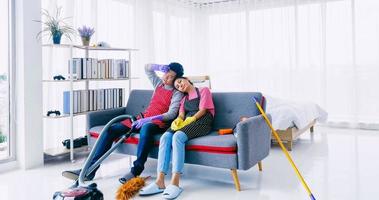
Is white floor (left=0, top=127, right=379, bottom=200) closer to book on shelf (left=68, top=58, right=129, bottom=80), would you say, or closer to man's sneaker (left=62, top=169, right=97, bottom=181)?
man's sneaker (left=62, top=169, right=97, bottom=181)

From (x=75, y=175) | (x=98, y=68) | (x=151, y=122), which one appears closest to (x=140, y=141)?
(x=151, y=122)

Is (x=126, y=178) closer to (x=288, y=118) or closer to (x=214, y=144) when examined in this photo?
(x=214, y=144)

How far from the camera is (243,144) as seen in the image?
252 cm

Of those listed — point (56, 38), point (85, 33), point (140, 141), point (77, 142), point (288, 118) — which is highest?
point (85, 33)

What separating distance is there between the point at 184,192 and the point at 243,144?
24.8 inches

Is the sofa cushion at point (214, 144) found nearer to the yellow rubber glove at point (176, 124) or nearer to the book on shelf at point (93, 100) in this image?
the yellow rubber glove at point (176, 124)

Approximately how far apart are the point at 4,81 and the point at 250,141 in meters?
2.67

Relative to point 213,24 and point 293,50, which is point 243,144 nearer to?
point 293,50

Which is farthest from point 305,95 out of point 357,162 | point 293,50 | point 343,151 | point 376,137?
point 357,162

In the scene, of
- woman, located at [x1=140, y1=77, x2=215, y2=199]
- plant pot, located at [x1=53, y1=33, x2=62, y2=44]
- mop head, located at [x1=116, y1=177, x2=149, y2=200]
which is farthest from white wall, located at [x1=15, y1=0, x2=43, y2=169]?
woman, located at [x1=140, y1=77, x2=215, y2=199]

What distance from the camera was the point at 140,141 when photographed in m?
2.86

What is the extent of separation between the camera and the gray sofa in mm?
2547

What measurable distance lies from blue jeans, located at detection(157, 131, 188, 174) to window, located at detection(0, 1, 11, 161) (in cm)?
181

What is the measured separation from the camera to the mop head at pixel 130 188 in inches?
97.2
